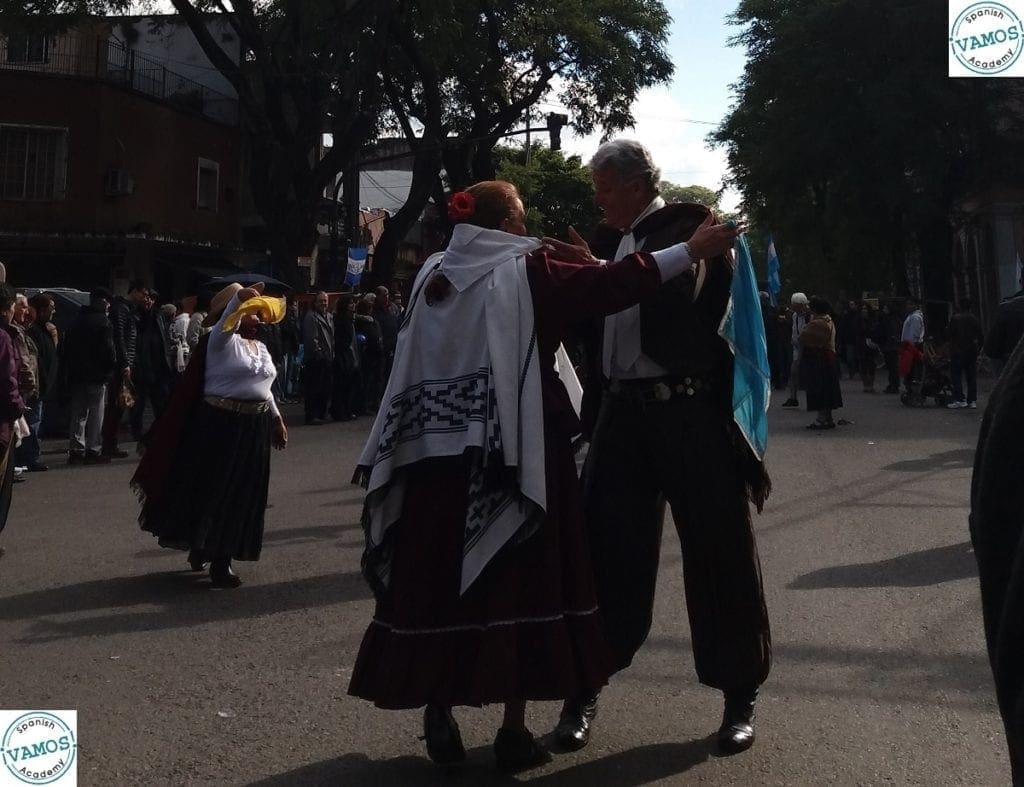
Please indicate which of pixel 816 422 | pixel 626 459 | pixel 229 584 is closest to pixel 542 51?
pixel 816 422

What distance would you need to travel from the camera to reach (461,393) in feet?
12.9

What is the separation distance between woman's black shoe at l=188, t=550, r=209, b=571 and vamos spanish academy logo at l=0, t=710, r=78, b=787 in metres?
2.40

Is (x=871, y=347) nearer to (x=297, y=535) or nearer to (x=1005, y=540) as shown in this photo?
(x=297, y=535)

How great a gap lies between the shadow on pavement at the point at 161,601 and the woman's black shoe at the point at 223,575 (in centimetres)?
6

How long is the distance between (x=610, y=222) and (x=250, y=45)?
20500mm

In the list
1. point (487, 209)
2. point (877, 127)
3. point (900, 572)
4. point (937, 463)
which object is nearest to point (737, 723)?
point (487, 209)

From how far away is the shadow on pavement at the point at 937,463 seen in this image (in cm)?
1185

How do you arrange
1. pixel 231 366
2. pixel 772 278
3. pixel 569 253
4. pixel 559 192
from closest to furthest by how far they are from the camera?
pixel 569 253, pixel 231 366, pixel 772 278, pixel 559 192

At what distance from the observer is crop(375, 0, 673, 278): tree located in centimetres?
2856

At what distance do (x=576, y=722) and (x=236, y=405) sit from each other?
11.7 ft

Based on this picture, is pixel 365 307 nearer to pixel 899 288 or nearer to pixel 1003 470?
pixel 1003 470

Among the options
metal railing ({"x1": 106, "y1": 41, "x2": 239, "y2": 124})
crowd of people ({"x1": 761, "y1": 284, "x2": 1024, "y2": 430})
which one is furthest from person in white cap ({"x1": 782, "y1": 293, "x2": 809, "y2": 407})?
metal railing ({"x1": 106, "y1": 41, "x2": 239, "y2": 124})

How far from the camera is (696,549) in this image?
13.8 feet

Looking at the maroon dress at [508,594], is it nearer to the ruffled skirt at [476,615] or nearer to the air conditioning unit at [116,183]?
the ruffled skirt at [476,615]
